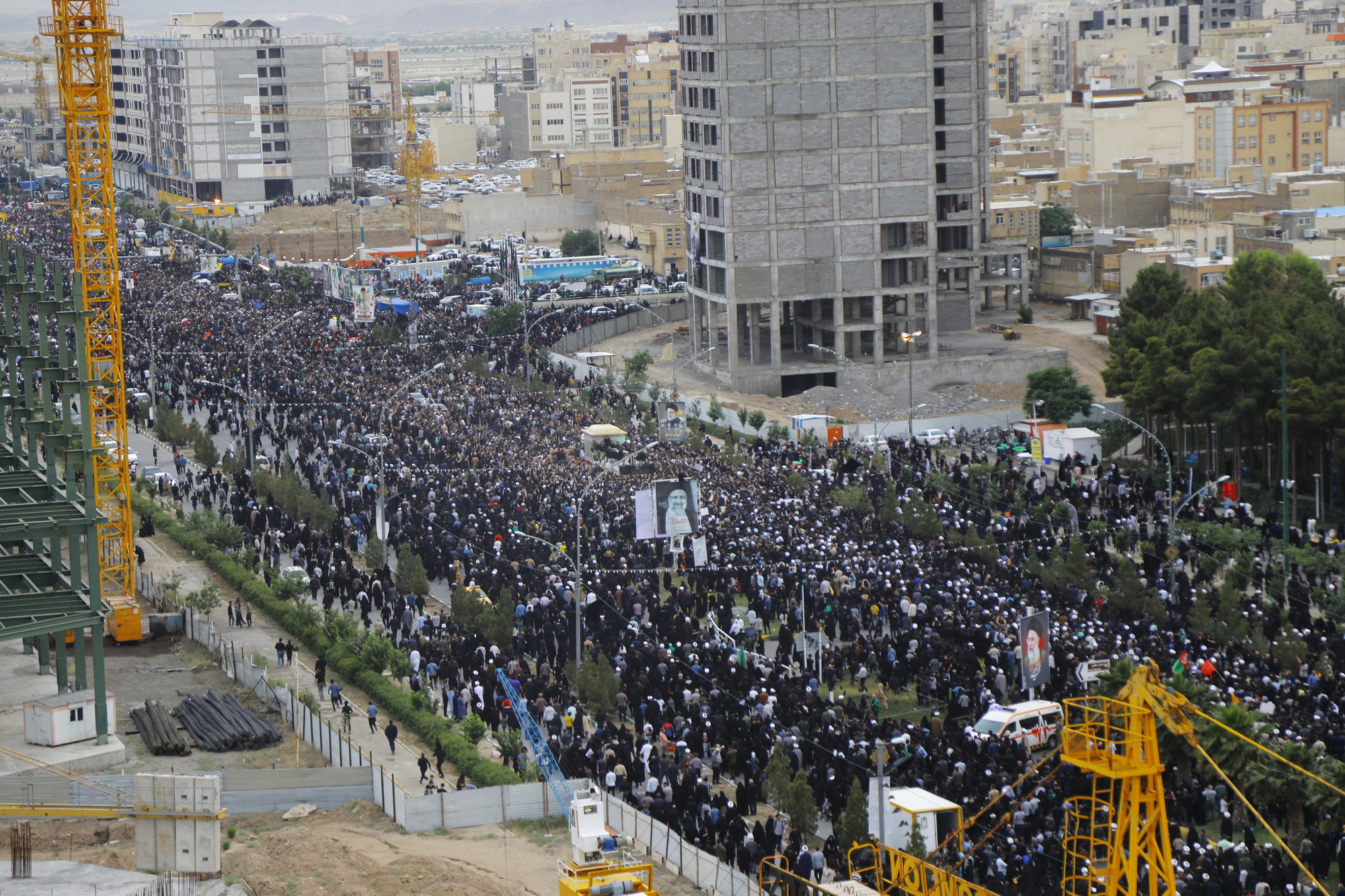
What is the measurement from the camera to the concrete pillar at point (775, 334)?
73.8 metres

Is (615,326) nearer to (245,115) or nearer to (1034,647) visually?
(1034,647)

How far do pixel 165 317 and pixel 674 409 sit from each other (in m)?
32.8

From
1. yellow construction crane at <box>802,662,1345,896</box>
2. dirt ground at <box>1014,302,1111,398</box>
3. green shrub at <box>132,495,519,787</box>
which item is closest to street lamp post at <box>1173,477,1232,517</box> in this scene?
dirt ground at <box>1014,302,1111,398</box>

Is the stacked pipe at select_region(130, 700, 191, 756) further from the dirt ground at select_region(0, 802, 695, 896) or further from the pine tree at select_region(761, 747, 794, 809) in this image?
the pine tree at select_region(761, 747, 794, 809)

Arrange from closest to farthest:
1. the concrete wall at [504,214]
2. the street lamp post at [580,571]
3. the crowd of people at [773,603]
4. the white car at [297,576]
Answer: the crowd of people at [773,603]
the street lamp post at [580,571]
the white car at [297,576]
the concrete wall at [504,214]

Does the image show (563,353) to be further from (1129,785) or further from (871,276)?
(1129,785)

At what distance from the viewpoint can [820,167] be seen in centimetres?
7269

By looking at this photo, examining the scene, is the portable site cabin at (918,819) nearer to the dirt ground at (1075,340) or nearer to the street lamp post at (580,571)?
the street lamp post at (580,571)

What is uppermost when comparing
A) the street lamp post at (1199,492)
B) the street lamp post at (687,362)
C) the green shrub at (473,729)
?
the street lamp post at (687,362)

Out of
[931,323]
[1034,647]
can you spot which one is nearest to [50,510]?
[1034,647]

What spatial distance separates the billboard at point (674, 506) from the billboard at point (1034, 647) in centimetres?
1077

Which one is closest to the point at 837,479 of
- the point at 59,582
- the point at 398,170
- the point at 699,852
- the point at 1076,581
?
the point at 1076,581

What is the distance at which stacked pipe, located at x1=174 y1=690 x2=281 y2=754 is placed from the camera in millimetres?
35906

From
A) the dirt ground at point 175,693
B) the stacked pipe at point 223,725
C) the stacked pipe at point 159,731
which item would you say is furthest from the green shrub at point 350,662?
the stacked pipe at point 159,731
